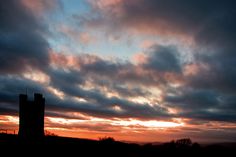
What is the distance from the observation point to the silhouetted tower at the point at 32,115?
1056 inches

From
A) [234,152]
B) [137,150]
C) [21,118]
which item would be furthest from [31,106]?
[234,152]

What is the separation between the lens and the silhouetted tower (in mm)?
26812

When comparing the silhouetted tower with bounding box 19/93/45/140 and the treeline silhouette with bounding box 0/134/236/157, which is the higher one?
the silhouetted tower with bounding box 19/93/45/140

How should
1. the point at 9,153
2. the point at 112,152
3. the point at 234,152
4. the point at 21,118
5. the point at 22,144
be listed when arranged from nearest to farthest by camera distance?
the point at 9,153 → the point at 22,144 → the point at 112,152 → the point at 234,152 → the point at 21,118

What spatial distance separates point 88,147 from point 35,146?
317cm

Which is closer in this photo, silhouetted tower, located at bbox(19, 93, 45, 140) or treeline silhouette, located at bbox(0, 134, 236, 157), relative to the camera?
treeline silhouette, located at bbox(0, 134, 236, 157)

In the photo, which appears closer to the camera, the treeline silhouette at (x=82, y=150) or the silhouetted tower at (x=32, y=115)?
the treeline silhouette at (x=82, y=150)

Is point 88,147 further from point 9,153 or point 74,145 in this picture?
point 9,153

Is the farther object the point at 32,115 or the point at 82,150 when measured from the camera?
the point at 32,115

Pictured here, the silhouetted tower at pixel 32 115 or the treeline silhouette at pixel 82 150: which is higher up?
the silhouetted tower at pixel 32 115

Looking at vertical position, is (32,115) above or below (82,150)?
above

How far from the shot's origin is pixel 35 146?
18.0m

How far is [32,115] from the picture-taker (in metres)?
27.4

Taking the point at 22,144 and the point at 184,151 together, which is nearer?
the point at 22,144
